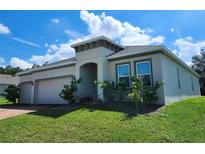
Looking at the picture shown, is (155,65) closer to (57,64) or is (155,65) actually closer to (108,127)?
(108,127)

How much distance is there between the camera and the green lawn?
674 centimetres

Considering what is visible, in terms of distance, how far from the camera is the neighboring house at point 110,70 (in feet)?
41.0

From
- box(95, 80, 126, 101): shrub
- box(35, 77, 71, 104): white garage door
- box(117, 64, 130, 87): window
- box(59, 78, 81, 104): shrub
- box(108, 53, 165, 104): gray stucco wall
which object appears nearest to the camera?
box(108, 53, 165, 104): gray stucco wall

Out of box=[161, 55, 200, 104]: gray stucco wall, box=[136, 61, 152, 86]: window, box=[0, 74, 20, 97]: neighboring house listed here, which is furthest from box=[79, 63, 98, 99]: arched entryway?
box=[0, 74, 20, 97]: neighboring house

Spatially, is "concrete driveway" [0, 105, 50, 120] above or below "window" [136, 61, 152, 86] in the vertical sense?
below

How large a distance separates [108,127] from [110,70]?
7.22 metres

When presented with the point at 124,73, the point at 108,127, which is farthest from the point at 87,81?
the point at 108,127

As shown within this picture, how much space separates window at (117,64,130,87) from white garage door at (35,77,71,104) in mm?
4921

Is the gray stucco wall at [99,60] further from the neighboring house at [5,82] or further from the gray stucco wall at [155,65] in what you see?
the neighboring house at [5,82]

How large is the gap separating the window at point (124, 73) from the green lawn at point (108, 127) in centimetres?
370

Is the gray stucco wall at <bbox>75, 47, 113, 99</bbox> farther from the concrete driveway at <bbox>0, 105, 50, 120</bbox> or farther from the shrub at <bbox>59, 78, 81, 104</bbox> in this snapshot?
the concrete driveway at <bbox>0, 105, 50, 120</bbox>

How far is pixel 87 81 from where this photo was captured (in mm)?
16109
